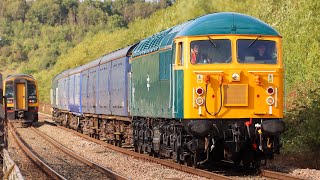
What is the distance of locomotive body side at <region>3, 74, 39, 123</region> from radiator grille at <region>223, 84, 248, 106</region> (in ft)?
90.4

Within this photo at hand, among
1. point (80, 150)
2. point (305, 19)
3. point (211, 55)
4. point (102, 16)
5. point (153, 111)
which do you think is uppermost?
point (102, 16)

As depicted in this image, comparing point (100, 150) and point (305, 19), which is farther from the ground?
point (305, 19)

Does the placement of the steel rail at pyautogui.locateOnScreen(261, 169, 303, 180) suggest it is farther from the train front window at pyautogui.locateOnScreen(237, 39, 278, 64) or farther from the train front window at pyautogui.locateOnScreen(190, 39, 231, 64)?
the train front window at pyautogui.locateOnScreen(190, 39, 231, 64)

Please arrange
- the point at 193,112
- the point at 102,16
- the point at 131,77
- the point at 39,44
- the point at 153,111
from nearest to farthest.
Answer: the point at 193,112 < the point at 153,111 < the point at 131,77 < the point at 39,44 < the point at 102,16

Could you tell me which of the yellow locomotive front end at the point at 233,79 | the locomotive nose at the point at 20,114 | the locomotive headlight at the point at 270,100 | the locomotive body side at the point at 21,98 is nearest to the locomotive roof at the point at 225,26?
the yellow locomotive front end at the point at 233,79

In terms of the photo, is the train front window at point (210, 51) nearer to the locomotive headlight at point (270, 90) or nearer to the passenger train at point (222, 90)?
the passenger train at point (222, 90)

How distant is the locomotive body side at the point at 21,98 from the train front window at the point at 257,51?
27340mm

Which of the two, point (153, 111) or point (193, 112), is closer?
point (193, 112)

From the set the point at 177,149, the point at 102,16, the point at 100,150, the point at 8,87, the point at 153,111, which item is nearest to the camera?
the point at 177,149

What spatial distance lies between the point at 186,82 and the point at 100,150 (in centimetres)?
925

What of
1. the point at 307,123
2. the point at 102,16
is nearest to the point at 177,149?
the point at 307,123

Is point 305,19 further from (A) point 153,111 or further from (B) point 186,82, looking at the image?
(B) point 186,82

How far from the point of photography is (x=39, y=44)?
168 meters

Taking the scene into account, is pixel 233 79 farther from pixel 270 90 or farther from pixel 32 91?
pixel 32 91
